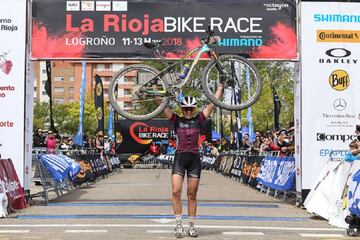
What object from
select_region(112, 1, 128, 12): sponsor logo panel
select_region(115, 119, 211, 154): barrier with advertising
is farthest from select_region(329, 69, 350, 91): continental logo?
select_region(115, 119, 211, 154): barrier with advertising

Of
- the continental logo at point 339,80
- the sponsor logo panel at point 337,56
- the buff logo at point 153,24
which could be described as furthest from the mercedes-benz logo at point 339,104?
the buff logo at point 153,24

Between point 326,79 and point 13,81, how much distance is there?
7.14m

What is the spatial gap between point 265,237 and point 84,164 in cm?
1469

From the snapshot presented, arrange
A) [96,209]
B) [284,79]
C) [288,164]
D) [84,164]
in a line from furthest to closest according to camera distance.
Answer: [284,79]
[84,164]
[288,164]
[96,209]

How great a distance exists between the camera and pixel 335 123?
1499 centimetres

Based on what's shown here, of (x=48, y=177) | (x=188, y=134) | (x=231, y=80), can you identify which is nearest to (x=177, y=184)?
(x=188, y=134)

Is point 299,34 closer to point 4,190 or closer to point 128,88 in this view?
point 128,88

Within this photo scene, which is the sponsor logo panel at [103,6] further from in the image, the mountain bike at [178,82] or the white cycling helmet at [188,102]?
the white cycling helmet at [188,102]

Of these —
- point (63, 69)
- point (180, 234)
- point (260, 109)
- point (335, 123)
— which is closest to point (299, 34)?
point (335, 123)

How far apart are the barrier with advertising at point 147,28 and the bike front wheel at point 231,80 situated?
1.96m

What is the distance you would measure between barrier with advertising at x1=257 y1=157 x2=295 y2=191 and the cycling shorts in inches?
271

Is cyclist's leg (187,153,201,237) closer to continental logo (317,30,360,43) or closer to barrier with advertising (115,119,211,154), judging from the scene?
continental logo (317,30,360,43)

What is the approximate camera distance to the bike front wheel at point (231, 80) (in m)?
12.0

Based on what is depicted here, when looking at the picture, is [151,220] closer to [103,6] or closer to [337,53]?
[103,6]
